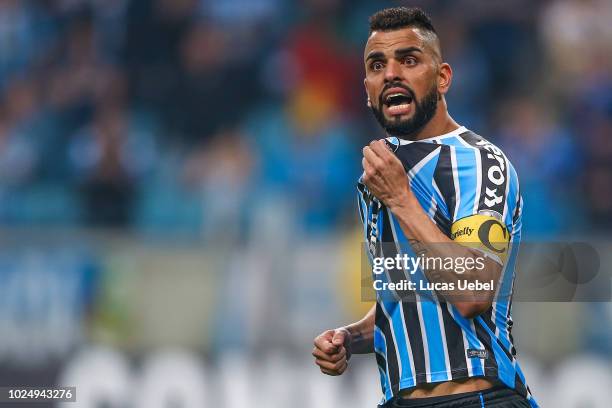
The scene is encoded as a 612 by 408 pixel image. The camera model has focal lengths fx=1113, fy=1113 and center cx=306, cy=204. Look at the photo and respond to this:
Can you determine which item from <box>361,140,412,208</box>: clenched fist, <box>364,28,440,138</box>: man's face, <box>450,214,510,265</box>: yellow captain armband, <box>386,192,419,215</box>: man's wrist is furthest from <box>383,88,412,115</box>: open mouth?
<box>450,214,510,265</box>: yellow captain armband

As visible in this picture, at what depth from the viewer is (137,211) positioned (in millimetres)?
9648

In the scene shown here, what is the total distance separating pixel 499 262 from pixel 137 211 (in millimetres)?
6152

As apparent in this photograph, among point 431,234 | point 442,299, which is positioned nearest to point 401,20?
point 431,234

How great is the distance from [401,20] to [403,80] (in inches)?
10.1

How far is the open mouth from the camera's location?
165 inches

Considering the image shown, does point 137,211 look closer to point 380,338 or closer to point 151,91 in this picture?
point 151,91

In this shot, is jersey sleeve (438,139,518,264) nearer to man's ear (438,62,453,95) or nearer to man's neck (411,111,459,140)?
man's neck (411,111,459,140)

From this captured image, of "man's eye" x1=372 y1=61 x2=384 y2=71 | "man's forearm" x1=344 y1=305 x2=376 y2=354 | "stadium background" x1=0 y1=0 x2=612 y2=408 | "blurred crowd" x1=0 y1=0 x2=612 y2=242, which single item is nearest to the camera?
"man's eye" x1=372 y1=61 x2=384 y2=71

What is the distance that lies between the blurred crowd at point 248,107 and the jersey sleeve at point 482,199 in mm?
4651

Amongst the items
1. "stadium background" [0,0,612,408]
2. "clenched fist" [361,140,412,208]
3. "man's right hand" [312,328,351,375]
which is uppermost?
"stadium background" [0,0,612,408]

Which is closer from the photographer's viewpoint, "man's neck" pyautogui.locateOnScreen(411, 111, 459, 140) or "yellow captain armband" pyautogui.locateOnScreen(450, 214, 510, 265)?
"yellow captain armband" pyautogui.locateOnScreen(450, 214, 510, 265)

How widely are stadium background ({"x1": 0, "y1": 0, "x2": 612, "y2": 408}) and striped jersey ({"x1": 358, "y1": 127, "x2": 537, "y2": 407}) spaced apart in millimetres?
3653

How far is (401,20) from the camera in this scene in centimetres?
427
